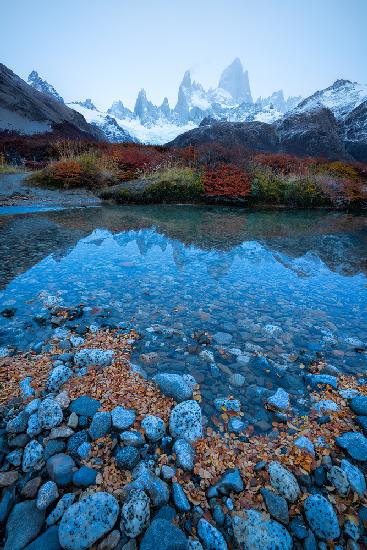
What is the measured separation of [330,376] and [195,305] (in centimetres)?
216

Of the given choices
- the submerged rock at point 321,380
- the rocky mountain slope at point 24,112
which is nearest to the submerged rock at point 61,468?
the submerged rock at point 321,380

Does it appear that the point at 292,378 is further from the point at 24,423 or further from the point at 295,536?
the point at 24,423

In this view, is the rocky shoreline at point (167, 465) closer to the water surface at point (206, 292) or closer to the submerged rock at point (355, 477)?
the submerged rock at point (355, 477)

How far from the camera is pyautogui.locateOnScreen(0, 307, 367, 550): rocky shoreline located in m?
1.64

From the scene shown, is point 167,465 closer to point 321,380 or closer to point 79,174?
point 321,380

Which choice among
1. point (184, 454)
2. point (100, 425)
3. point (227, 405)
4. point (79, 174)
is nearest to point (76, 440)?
point (100, 425)

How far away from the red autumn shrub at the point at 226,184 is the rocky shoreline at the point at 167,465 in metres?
14.3

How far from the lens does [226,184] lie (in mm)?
16172

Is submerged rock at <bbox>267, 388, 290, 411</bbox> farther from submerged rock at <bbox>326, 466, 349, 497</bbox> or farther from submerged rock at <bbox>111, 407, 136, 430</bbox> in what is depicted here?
submerged rock at <bbox>111, 407, 136, 430</bbox>

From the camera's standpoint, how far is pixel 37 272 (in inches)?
217

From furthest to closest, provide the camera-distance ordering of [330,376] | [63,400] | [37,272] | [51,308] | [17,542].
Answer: [37,272]
[51,308]
[330,376]
[63,400]
[17,542]

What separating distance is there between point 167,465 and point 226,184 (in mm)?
15817

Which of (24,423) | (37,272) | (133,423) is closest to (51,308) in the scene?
(37,272)

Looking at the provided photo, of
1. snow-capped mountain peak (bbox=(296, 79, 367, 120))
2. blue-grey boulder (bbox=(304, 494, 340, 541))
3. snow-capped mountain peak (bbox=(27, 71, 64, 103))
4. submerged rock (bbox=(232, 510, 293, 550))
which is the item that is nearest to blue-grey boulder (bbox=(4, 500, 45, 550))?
submerged rock (bbox=(232, 510, 293, 550))
